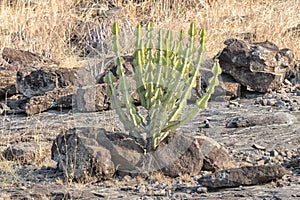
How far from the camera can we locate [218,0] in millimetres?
12648

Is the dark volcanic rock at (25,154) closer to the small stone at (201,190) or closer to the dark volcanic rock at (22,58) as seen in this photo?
the small stone at (201,190)

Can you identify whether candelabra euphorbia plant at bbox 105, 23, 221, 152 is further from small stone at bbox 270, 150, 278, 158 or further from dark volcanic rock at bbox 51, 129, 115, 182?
small stone at bbox 270, 150, 278, 158

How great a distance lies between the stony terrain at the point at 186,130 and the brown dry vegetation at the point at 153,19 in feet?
7.40

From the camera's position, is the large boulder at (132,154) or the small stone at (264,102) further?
the small stone at (264,102)

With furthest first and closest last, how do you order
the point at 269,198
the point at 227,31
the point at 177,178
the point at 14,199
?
the point at 227,31 → the point at 177,178 → the point at 14,199 → the point at 269,198

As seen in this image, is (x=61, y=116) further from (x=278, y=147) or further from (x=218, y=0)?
(x=218, y=0)

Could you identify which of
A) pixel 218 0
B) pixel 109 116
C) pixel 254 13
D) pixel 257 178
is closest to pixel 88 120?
pixel 109 116

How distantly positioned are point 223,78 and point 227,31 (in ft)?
8.69

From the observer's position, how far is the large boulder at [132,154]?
502 centimetres

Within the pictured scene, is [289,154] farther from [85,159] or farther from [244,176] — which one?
[85,159]

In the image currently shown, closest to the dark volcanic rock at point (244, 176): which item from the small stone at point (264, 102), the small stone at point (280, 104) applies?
the small stone at point (280, 104)

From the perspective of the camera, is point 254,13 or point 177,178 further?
point 254,13

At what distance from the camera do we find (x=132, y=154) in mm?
5227

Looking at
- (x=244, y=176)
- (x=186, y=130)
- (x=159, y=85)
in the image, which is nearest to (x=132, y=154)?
(x=159, y=85)
